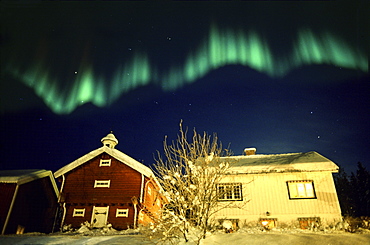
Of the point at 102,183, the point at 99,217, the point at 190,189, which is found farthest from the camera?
the point at 102,183

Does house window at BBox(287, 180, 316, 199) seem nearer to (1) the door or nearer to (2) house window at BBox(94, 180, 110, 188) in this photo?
(1) the door

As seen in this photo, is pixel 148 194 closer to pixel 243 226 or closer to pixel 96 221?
pixel 96 221

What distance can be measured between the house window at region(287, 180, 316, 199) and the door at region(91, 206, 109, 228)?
53.4 ft

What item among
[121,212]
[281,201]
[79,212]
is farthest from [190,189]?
[79,212]

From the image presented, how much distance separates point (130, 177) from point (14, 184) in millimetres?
10101

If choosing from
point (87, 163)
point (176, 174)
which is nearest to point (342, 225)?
point (176, 174)

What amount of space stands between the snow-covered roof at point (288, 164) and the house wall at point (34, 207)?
19168mm

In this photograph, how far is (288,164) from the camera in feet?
61.2

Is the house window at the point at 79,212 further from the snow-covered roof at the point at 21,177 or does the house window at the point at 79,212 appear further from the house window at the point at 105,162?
the snow-covered roof at the point at 21,177

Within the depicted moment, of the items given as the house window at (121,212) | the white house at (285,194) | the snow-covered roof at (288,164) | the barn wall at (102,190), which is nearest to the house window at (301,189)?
the white house at (285,194)

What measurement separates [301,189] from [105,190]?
17.4 m

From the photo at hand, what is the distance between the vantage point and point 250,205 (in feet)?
59.9

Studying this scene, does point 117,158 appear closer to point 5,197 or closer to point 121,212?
point 121,212

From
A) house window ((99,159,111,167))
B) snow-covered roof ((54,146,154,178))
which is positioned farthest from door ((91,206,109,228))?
snow-covered roof ((54,146,154,178))
